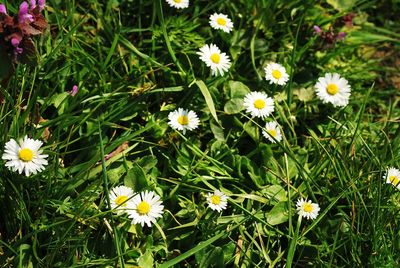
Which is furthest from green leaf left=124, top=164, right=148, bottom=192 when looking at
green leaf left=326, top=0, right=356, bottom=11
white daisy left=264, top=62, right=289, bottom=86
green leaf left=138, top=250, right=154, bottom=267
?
green leaf left=326, top=0, right=356, bottom=11

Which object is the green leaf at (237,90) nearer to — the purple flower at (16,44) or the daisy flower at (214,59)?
the daisy flower at (214,59)

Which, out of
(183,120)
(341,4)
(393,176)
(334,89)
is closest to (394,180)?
(393,176)

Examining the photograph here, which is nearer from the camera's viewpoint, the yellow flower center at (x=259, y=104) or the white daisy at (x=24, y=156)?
the white daisy at (x=24, y=156)

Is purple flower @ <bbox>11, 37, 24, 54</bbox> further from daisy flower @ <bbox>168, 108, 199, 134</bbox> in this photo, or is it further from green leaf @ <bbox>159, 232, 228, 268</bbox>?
green leaf @ <bbox>159, 232, 228, 268</bbox>

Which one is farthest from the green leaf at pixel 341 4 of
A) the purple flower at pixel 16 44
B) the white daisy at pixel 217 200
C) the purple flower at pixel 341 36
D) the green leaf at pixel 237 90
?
the purple flower at pixel 16 44

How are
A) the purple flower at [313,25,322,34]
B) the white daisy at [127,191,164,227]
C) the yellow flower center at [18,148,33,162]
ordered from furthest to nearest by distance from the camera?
the purple flower at [313,25,322,34]
the white daisy at [127,191,164,227]
the yellow flower center at [18,148,33,162]

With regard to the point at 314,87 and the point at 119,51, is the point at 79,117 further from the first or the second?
the point at 314,87

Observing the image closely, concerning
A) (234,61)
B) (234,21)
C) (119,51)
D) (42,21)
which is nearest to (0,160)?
(42,21)
